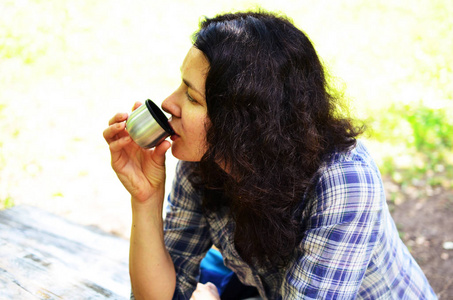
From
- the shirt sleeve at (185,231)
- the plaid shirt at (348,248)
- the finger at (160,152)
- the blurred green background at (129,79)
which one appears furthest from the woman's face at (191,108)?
the blurred green background at (129,79)

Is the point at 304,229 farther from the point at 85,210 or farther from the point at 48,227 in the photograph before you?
the point at 85,210

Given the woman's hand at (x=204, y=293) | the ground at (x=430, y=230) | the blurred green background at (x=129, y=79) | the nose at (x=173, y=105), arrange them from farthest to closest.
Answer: the blurred green background at (x=129, y=79)
the ground at (x=430, y=230)
the woman's hand at (x=204, y=293)
the nose at (x=173, y=105)

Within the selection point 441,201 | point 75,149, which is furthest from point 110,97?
point 441,201

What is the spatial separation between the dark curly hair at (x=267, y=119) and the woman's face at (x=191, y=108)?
0.11 feet

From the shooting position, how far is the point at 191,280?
2.15 metres

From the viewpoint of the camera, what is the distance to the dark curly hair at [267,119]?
1.61 meters

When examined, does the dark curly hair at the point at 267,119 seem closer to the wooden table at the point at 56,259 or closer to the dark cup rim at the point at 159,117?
the dark cup rim at the point at 159,117

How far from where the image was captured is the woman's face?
1.68 meters

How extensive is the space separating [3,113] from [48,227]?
2956mm

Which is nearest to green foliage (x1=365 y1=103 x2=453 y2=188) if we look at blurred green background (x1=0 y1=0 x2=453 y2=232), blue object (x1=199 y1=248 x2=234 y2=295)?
blurred green background (x1=0 y1=0 x2=453 y2=232)

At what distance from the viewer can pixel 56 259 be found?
2.31 meters

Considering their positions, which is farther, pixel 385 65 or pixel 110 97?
pixel 385 65

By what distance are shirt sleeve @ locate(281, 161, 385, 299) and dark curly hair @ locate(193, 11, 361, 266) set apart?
9 centimetres

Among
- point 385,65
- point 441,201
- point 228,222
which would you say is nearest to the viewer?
point 228,222
